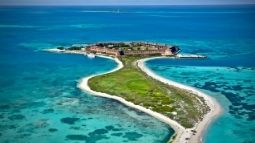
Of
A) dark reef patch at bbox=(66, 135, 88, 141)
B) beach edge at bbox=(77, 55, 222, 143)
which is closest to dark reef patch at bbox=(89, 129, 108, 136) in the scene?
dark reef patch at bbox=(66, 135, 88, 141)

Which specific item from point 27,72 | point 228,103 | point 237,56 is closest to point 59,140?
point 228,103

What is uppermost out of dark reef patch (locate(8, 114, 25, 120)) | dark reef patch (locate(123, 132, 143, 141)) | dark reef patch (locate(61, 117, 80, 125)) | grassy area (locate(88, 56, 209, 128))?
grassy area (locate(88, 56, 209, 128))

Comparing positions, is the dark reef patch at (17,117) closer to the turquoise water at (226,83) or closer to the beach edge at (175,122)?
the beach edge at (175,122)

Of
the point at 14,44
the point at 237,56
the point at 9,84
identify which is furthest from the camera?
the point at 14,44

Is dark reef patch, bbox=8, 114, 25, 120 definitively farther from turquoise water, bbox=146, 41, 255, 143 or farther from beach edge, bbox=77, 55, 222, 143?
turquoise water, bbox=146, 41, 255, 143

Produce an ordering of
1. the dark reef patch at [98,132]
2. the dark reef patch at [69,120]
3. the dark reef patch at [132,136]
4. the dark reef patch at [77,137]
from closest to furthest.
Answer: the dark reef patch at [77,137] → the dark reef patch at [132,136] → the dark reef patch at [98,132] → the dark reef patch at [69,120]

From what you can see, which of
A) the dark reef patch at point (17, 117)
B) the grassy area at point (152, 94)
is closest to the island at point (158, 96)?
the grassy area at point (152, 94)

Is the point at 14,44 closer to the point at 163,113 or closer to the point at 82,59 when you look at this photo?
the point at 82,59

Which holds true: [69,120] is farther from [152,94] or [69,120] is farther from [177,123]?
[152,94]
